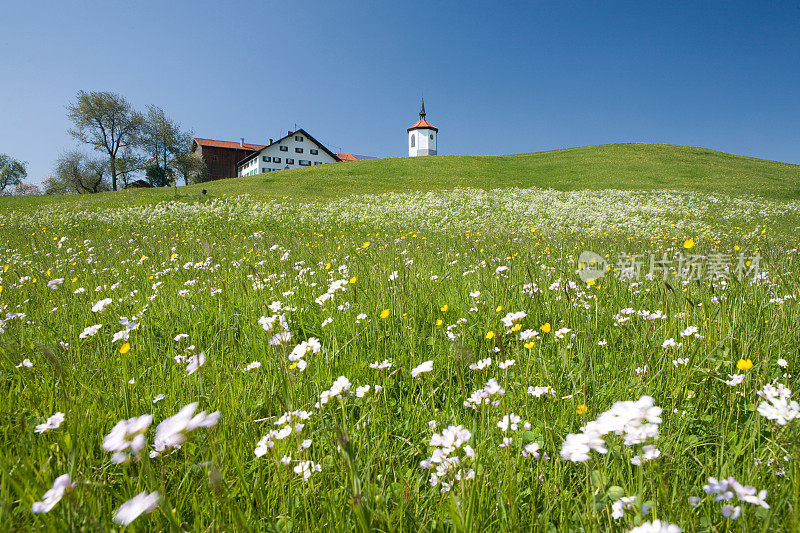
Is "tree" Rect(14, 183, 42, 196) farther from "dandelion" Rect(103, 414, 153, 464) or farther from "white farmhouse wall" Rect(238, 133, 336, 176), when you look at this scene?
"dandelion" Rect(103, 414, 153, 464)

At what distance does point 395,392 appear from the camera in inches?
89.3

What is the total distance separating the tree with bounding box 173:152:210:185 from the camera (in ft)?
200

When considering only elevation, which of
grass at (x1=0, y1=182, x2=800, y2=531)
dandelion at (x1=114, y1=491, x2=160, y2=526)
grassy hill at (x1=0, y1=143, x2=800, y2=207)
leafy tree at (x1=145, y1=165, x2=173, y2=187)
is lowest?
grass at (x1=0, y1=182, x2=800, y2=531)

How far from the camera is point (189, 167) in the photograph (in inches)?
2458

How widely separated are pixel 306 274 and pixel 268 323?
2747mm

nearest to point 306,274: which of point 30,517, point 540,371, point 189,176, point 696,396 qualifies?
point 540,371

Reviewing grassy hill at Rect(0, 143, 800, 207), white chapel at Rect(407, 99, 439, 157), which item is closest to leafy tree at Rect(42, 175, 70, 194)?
grassy hill at Rect(0, 143, 800, 207)

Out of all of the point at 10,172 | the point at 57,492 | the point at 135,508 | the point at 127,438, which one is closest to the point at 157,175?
the point at 10,172

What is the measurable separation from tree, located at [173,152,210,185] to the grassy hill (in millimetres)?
27774

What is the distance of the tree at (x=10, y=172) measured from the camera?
7812cm

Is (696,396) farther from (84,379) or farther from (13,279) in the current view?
(13,279)

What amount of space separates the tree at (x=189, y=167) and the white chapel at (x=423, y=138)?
170 feet

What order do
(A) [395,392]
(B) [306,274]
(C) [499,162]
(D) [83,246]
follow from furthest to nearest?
1. (C) [499,162]
2. (D) [83,246]
3. (B) [306,274]
4. (A) [395,392]

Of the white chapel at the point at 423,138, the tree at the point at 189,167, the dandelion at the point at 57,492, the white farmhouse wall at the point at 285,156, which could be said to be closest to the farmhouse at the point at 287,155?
the white farmhouse wall at the point at 285,156
